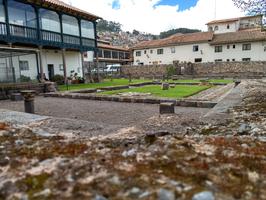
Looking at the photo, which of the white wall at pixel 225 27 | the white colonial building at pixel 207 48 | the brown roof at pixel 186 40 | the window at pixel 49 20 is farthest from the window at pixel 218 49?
the window at pixel 49 20

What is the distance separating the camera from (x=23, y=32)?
806 inches

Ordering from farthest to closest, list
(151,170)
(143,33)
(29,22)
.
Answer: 1. (143,33)
2. (29,22)
3. (151,170)

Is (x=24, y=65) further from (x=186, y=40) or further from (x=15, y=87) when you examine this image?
(x=186, y=40)

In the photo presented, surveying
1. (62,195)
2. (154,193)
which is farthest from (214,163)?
(62,195)

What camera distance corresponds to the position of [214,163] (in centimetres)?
243

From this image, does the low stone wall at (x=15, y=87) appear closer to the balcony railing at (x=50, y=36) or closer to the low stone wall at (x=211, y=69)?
the balcony railing at (x=50, y=36)

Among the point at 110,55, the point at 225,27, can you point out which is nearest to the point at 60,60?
the point at 110,55

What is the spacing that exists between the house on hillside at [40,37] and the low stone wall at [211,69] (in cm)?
1160

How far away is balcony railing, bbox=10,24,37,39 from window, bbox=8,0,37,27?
0.81 meters

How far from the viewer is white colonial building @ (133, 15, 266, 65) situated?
130ft

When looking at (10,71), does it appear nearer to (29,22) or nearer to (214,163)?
(29,22)

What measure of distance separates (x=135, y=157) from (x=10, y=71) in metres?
15.9

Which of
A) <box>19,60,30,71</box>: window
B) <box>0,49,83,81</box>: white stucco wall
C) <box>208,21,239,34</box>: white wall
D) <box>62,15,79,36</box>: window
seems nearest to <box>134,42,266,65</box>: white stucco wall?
<box>208,21,239,34</box>: white wall

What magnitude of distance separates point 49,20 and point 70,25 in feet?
9.19
